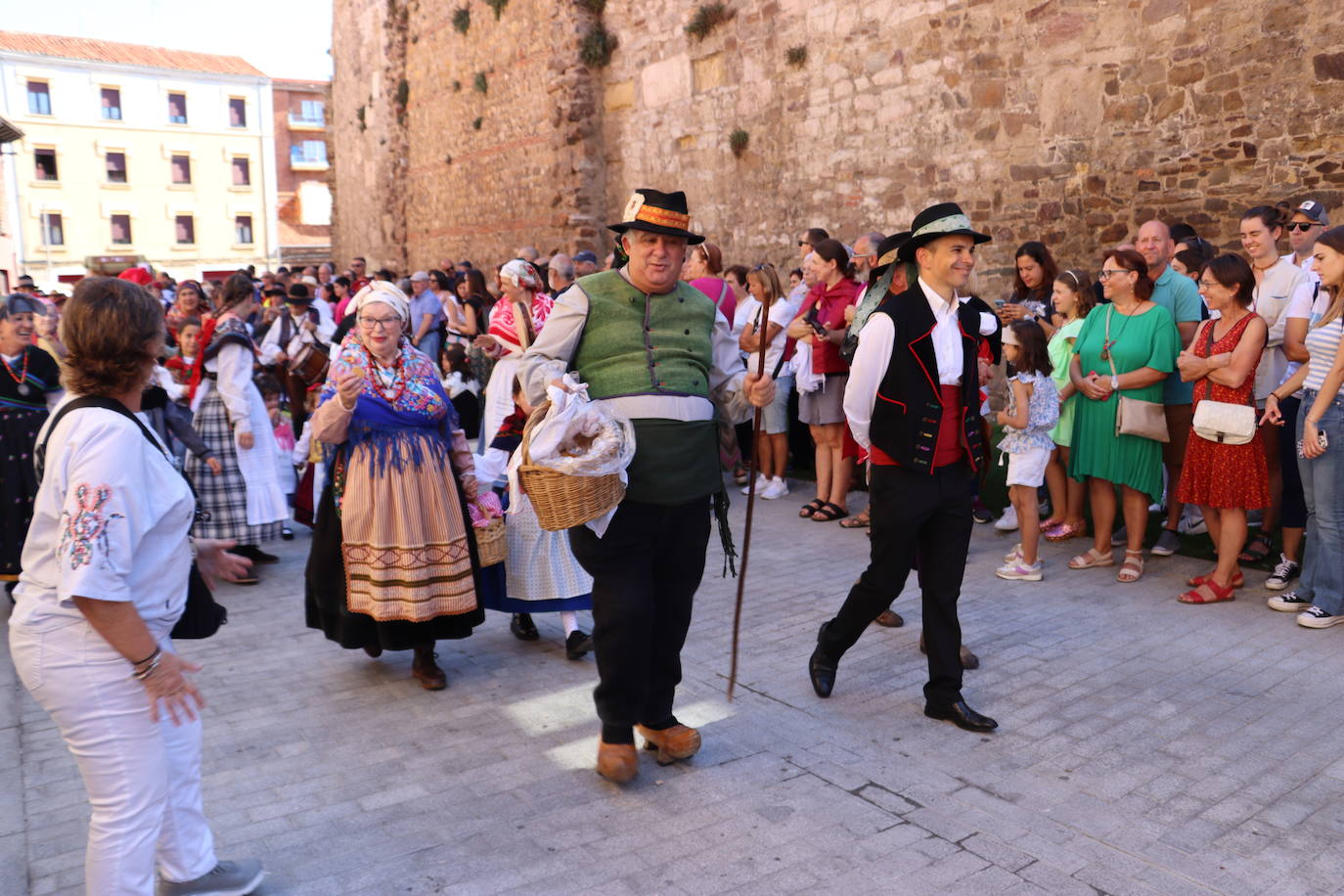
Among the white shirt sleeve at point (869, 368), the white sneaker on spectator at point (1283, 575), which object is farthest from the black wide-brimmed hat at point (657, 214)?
the white sneaker on spectator at point (1283, 575)

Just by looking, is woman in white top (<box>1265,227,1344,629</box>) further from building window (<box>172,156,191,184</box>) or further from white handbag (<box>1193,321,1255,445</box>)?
building window (<box>172,156,191,184</box>)

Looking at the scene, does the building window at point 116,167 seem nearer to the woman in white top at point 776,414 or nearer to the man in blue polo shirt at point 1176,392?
the woman in white top at point 776,414

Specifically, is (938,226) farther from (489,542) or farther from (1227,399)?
(1227,399)

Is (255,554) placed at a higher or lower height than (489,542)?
lower

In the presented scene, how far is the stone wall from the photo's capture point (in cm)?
804

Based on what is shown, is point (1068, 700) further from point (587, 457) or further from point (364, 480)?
point (364, 480)

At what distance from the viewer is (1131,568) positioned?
6.02 metres

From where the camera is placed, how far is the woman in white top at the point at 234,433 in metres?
6.61

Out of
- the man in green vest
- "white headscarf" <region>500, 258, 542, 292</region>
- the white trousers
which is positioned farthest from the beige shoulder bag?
the white trousers

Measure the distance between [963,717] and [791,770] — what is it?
2.52ft

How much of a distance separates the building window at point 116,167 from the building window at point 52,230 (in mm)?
2965

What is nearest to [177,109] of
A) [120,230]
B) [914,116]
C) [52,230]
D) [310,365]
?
[120,230]

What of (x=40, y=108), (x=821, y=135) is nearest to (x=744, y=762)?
(x=821, y=135)

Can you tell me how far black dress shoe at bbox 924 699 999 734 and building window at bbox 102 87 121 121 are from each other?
5213cm
